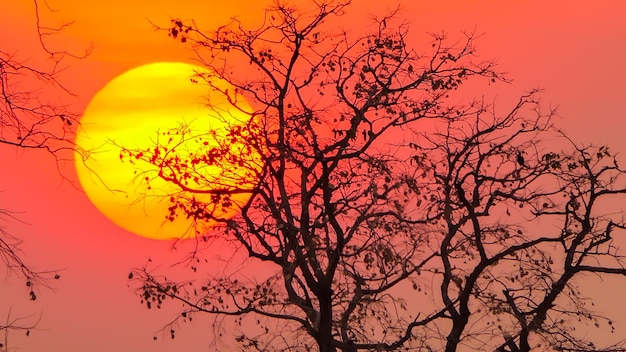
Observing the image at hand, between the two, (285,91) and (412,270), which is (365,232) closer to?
(412,270)

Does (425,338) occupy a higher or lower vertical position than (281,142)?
lower

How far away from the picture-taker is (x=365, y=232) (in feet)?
63.5

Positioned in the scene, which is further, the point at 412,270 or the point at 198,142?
the point at 198,142

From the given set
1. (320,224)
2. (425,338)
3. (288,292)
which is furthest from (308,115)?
(425,338)

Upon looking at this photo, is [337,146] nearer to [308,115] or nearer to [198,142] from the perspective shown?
[308,115]

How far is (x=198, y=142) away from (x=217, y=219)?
62.7 inches

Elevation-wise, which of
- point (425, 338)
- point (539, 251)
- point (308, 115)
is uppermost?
point (308, 115)

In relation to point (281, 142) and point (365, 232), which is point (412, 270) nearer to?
point (365, 232)

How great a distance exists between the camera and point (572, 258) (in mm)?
20031

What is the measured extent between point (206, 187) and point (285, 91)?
2.46m

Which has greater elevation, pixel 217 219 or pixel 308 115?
pixel 308 115

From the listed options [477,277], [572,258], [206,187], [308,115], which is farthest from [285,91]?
[572,258]

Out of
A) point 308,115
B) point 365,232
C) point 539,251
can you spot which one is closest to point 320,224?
point 365,232

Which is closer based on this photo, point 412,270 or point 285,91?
point 412,270
